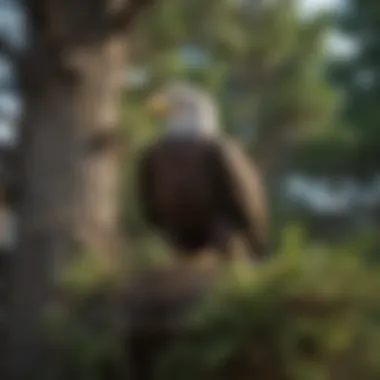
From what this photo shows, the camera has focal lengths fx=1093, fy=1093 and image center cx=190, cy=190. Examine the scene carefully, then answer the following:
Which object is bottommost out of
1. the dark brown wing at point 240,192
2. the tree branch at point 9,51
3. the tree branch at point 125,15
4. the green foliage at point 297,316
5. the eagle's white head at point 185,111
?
the green foliage at point 297,316

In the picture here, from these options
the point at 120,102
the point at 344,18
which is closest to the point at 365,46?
the point at 344,18

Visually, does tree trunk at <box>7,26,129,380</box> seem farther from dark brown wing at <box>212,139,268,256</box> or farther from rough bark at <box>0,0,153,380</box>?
dark brown wing at <box>212,139,268,256</box>

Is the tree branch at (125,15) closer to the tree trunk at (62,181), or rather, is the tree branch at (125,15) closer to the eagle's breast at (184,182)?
the tree trunk at (62,181)

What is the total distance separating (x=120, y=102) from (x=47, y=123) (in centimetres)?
17

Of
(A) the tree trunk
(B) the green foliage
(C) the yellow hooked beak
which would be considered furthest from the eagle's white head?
(B) the green foliage

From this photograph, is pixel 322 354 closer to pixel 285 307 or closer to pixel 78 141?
pixel 285 307

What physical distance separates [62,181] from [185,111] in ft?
0.77

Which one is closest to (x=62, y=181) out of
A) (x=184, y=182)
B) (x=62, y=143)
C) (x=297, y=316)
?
(x=62, y=143)

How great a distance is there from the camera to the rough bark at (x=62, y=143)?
1.73 metres

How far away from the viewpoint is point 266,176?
2.21 m

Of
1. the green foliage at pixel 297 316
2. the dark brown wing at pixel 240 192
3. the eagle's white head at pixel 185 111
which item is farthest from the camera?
the eagle's white head at pixel 185 111

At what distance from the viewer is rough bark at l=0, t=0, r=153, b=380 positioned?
1731 mm

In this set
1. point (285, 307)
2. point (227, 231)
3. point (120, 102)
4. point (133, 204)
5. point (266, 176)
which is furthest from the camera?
point (266, 176)

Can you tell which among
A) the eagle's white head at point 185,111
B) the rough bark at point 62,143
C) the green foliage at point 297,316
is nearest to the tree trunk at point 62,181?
the rough bark at point 62,143
